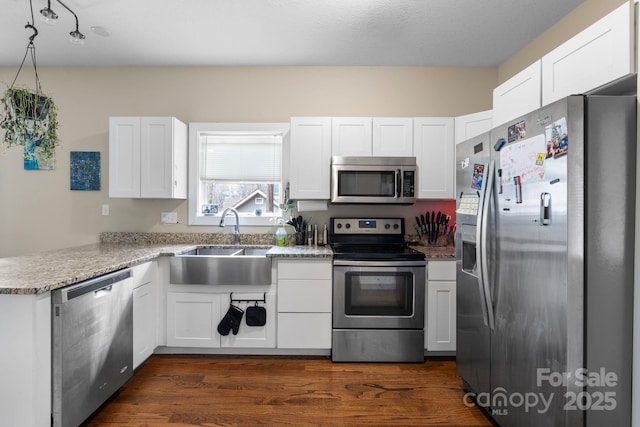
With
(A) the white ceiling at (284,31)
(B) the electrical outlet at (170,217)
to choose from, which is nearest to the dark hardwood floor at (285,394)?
(B) the electrical outlet at (170,217)

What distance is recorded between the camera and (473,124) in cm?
298

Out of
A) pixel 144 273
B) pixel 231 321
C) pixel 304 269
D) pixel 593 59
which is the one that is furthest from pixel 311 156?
pixel 593 59

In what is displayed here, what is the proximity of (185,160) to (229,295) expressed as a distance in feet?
4.79

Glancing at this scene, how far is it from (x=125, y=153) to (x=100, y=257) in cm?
109

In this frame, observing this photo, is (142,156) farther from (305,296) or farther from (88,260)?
(305,296)

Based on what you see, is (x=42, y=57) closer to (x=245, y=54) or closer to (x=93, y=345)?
(x=245, y=54)

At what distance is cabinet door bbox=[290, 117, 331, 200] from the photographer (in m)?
3.12

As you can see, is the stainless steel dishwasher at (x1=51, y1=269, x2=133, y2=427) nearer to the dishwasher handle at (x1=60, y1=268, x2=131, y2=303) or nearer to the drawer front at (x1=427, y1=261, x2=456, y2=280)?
the dishwasher handle at (x1=60, y1=268, x2=131, y2=303)

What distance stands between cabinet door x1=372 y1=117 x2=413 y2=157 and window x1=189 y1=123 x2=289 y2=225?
0.93 m

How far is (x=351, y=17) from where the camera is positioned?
2.55 m

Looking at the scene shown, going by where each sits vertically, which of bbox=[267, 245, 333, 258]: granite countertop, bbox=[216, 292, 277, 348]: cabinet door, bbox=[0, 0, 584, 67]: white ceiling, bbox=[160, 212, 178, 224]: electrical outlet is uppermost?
bbox=[0, 0, 584, 67]: white ceiling

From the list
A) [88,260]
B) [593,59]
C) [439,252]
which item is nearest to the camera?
[593,59]

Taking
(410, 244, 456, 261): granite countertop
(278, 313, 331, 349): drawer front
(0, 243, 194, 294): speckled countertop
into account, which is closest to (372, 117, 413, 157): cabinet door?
(410, 244, 456, 261): granite countertop

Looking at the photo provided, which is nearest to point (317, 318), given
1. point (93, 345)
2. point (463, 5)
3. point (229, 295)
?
point (229, 295)
